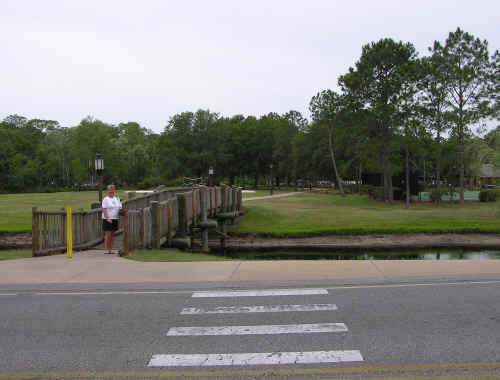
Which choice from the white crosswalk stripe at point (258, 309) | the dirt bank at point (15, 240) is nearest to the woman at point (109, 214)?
the white crosswalk stripe at point (258, 309)

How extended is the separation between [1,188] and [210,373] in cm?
8254

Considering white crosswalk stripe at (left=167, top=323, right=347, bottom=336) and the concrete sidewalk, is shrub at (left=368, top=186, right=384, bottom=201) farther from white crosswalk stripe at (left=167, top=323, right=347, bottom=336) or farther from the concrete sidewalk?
white crosswalk stripe at (left=167, top=323, right=347, bottom=336)

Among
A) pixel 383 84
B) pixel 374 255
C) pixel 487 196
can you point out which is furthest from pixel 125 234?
pixel 487 196

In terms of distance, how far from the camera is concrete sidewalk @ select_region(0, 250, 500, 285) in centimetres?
962

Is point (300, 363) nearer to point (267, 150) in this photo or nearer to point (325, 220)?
point (325, 220)

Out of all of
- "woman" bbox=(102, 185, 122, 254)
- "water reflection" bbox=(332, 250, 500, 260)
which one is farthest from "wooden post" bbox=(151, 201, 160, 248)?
"water reflection" bbox=(332, 250, 500, 260)

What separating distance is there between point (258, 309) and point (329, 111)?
50.3 meters

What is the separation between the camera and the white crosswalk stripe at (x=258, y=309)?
715 cm

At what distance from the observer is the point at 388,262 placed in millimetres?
11422

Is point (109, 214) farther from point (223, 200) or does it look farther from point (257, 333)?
point (223, 200)

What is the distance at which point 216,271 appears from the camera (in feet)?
34.4

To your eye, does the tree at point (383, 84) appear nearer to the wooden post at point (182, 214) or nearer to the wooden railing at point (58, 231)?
the wooden post at point (182, 214)

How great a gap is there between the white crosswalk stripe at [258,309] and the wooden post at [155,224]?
822 centimetres

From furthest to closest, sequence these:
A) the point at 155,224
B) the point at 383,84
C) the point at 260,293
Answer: the point at 383,84, the point at 155,224, the point at 260,293
